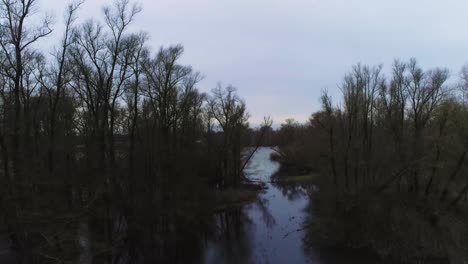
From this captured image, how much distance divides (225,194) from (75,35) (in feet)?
66.6

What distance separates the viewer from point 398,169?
23.2m

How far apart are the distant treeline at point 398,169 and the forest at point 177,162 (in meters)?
0.08

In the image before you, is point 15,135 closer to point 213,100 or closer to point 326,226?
point 326,226

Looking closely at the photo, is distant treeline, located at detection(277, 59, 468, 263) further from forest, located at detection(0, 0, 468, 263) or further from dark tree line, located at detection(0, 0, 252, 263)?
dark tree line, located at detection(0, 0, 252, 263)

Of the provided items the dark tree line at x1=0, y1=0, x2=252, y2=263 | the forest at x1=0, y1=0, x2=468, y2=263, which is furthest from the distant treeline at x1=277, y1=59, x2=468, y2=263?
the dark tree line at x1=0, y1=0, x2=252, y2=263

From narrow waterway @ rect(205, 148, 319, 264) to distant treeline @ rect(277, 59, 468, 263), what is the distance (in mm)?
2264

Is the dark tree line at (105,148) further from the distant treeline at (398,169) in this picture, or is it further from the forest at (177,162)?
the distant treeline at (398,169)

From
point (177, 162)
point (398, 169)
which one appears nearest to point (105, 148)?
point (177, 162)

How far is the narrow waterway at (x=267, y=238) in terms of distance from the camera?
19.2 m

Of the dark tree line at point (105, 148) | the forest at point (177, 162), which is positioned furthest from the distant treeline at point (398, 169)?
the dark tree line at point (105, 148)

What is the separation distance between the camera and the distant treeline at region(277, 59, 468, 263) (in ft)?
65.6

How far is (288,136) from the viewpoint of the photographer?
8169cm

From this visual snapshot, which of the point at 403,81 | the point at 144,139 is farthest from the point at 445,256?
the point at 144,139

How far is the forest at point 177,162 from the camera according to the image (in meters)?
18.6
